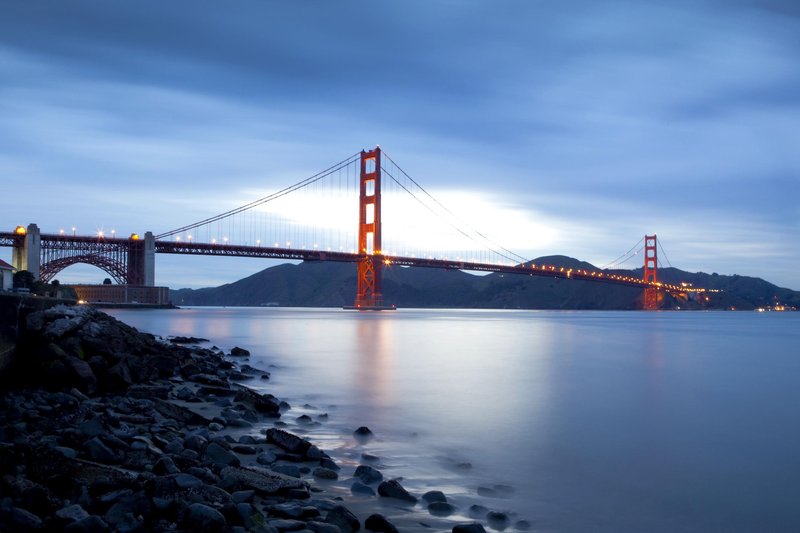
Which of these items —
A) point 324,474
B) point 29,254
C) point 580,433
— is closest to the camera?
point 324,474

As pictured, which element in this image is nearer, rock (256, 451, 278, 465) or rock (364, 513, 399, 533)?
rock (364, 513, 399, 533)

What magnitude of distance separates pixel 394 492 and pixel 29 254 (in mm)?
57148

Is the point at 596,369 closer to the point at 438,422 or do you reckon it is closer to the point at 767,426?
the point at 767,426

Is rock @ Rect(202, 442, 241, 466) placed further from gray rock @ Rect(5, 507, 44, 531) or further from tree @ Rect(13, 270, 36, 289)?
tree @ Rect(13, 270, 36, 289)

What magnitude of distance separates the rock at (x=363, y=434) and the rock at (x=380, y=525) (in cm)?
297

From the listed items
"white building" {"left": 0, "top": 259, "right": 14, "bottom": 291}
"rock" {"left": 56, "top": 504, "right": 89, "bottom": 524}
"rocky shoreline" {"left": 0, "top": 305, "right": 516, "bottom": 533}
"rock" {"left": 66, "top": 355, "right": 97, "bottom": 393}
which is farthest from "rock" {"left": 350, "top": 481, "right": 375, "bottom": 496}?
"white building" {"left": 0, "top": 259, "right": 14, "bottom": 291}

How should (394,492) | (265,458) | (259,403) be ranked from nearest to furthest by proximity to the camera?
1. (394,492)
2. (265,458)
3. (259,403)

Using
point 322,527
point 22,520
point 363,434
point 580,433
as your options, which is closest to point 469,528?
point 322,527

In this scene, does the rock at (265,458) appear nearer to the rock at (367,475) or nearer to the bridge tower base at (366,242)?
the rock at (367,475)

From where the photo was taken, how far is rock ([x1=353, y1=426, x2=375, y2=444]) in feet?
22.8

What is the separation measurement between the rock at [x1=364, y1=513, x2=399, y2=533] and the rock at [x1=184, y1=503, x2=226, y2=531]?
91cm

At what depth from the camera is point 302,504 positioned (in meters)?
4.10

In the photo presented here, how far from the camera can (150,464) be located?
4.38m

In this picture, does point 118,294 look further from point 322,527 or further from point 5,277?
point 322,527
